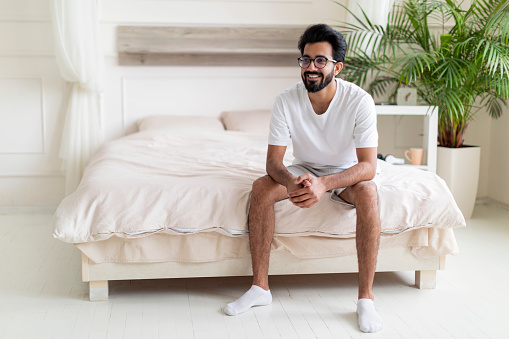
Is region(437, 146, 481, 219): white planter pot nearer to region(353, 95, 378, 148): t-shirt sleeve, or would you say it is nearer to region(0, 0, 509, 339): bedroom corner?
region(0, 0, 509, 339): bedroom corner

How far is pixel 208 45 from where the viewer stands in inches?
180

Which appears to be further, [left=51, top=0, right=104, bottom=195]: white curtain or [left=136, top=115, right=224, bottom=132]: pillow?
[left=136, top=115, right=224, bottom=132]: pillow

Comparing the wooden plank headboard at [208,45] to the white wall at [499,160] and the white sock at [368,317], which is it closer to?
the white wall at [499,160]

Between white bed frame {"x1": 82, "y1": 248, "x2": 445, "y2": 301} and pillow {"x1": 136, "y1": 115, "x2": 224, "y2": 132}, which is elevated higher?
pillow {"x1": 136, "y1": 115, "x2": 224, "y2": 132}

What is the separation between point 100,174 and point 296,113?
3.03 ft

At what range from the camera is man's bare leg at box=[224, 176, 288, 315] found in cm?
246

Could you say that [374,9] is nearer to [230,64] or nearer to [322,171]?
[230,64]

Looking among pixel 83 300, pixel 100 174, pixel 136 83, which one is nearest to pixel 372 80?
pixel 136 83

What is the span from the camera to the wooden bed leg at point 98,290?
99.5 inches

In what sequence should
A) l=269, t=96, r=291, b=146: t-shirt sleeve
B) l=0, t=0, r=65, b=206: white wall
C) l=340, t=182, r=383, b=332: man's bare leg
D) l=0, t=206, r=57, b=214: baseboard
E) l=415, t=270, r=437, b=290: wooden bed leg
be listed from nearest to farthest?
l=340, t=182, r=383, b=332: man's bare leg, l=269, t=96, r=291, b=146: t-shirt sleeve, l=415, t=270, r=437, b=290: wooden bed leg, l=0, t=0, r=65, b=206: white wall, l=0, t=206, r=57, b=214: baseboard

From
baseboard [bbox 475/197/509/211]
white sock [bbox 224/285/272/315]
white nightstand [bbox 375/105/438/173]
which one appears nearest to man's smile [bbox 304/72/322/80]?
white sock [bbox 224/285/272/315]

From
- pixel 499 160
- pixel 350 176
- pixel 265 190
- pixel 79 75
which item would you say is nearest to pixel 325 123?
pixel 350 176

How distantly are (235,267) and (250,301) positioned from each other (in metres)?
0.18

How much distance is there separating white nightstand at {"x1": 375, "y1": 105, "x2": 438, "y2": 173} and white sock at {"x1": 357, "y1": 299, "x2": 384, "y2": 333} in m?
1.98
